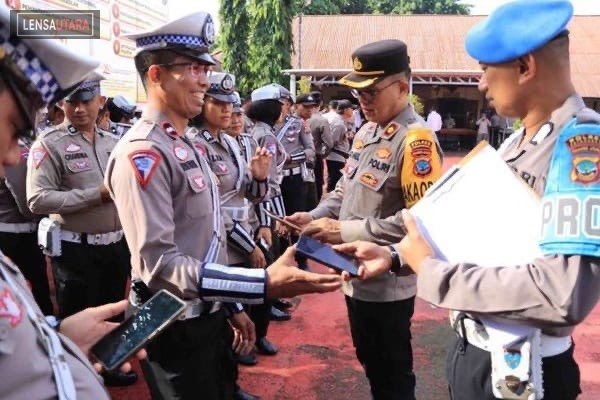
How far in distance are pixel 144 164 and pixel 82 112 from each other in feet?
7.24

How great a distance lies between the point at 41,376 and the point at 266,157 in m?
2.67

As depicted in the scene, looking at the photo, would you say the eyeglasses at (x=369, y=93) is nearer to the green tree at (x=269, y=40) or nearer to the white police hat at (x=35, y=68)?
the white police hat at (x=35, y=68)

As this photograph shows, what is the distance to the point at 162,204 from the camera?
196cm

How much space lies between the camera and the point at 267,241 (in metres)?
4.44

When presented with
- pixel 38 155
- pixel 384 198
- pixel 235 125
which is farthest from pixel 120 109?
pixel 384 198

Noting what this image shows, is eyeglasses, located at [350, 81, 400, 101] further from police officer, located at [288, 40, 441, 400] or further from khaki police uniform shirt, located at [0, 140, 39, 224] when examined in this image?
khaki police uniform shirt, located at [0, 140, 39, 224]

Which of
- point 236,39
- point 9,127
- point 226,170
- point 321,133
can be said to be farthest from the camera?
point 236,39

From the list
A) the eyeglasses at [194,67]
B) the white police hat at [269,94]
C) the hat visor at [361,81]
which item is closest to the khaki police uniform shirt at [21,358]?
the eyeglasses at [194,67]

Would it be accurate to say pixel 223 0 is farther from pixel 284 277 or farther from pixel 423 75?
pixel 284 277

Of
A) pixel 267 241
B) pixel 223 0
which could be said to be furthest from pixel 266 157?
pixel 223 0

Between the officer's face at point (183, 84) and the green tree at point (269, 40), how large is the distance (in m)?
17.7

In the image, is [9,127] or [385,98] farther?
[385,98]

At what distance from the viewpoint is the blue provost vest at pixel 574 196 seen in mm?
1283

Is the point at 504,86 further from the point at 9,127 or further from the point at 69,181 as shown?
the point at 69,181
